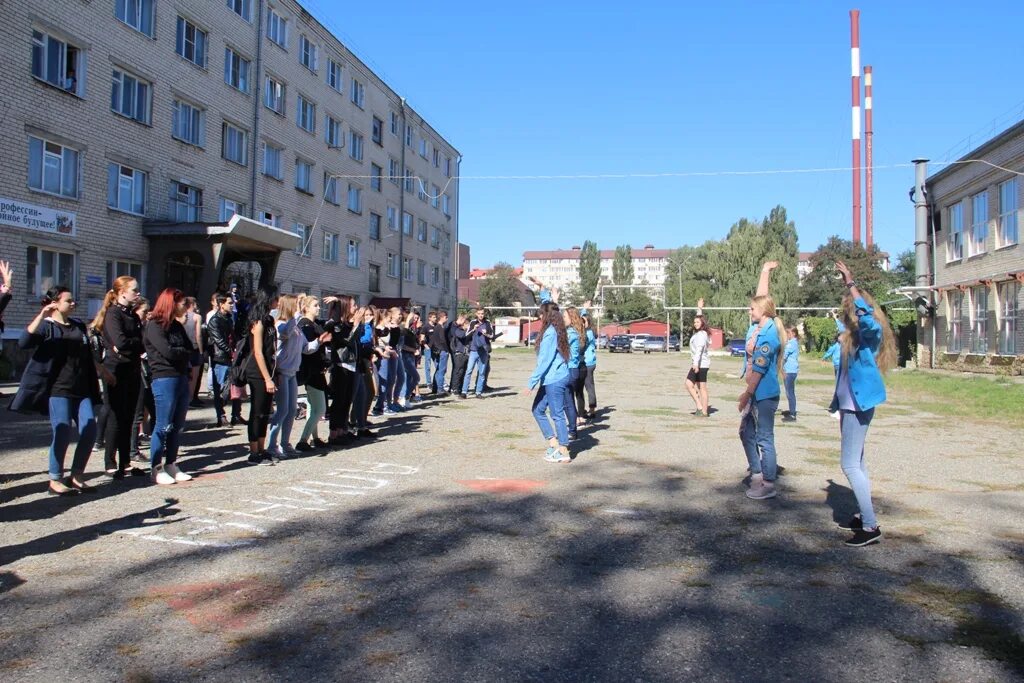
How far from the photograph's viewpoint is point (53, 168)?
19.7 meters

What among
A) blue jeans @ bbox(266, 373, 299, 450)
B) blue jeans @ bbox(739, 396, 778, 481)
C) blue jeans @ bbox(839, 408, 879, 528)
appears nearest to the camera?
blue jeans @ bbox(839, 408, 879, 528)

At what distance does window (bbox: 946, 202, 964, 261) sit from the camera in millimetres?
30531

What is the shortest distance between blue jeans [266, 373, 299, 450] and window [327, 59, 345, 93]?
3066cm

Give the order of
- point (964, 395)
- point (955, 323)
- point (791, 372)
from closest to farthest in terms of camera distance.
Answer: point (791, 372), point (964, 395), point (955, 323)

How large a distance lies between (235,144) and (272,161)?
2.85m

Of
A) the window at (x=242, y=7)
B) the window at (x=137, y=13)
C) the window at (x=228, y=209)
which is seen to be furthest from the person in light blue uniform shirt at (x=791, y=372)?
the window at (x=242, y=7)

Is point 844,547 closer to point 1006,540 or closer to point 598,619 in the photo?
point 1006,540

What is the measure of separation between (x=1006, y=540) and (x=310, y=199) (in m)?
32.3

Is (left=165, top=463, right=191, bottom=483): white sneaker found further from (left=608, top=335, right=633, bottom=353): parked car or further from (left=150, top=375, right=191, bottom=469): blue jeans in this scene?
Result: (left=608, top=335, right=633, bottom=353): parked car

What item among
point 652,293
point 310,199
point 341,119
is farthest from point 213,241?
point 652,293

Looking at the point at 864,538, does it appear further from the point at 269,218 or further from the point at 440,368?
the point at 269,218

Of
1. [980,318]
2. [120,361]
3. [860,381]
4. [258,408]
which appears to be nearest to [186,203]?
[258,408]

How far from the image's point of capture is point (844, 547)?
536cm

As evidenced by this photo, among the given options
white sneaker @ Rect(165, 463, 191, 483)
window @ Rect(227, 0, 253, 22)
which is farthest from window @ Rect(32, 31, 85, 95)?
white sneaker @ Rect(165, 463, 191, 483)
